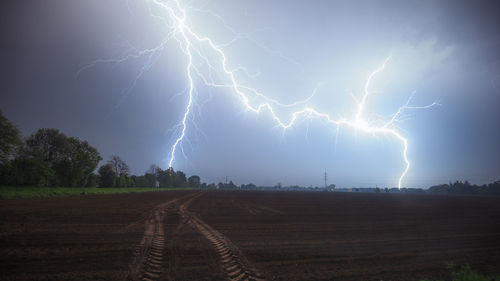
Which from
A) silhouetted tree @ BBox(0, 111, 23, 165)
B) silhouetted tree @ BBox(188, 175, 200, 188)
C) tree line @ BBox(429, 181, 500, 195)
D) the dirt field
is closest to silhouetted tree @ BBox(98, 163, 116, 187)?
silhouetted tree @ BBox(0, 111, 23, 165)

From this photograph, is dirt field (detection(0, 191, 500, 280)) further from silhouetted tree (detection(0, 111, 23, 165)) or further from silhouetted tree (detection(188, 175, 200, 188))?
silhouetted tree (detection(188, 175, 200, 188))

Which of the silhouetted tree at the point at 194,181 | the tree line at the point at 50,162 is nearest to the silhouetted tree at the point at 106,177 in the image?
the tree line at the point at 50,162

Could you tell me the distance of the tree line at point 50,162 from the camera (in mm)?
24417

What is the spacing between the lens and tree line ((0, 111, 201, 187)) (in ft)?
80.1

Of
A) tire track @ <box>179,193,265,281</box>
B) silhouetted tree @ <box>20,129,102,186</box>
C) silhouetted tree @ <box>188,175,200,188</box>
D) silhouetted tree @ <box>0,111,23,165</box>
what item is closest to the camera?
tire track @ <box>179,193,265,281</box>

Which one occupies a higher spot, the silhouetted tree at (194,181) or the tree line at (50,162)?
the tree line at (50,162)

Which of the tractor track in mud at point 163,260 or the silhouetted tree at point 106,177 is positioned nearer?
the tractor track in mud at point 163,260

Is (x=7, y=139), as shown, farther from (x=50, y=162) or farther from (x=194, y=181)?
(x=194, y=181)

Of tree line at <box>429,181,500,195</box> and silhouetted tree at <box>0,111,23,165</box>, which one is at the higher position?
silhouetted tree at <box>0,111,23,165</box>

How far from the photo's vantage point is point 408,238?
7688 millimetres

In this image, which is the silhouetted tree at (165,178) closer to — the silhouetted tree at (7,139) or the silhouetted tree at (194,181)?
the silhouetted tree at (194,181)

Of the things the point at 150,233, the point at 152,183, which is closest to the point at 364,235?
the point at 150,233

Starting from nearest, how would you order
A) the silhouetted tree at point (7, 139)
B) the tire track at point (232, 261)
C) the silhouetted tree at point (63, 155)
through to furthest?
1. the tire track at point (232, 261)
2. the silhouetted tree at point (7, 139)
3. the silhouetted tree at point (63, 155)

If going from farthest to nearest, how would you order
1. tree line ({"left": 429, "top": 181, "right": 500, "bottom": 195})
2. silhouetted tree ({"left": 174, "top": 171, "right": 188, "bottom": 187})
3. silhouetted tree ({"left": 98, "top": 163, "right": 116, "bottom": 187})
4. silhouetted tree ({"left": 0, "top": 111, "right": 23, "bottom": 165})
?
silhouetted tree ({"left": 174, "top": 171, "right": 188, "bottom": 187}) → tree line ({"left": 429, "top": 181, "right": 500, "bottom": 195}) → silhouetted tree ({"left": 98, "top": 163, "right": 116, "bottom": 187}) → silhouetted tree ({"left": 0, "top": 111, "right": 23, "bottom": 165})
